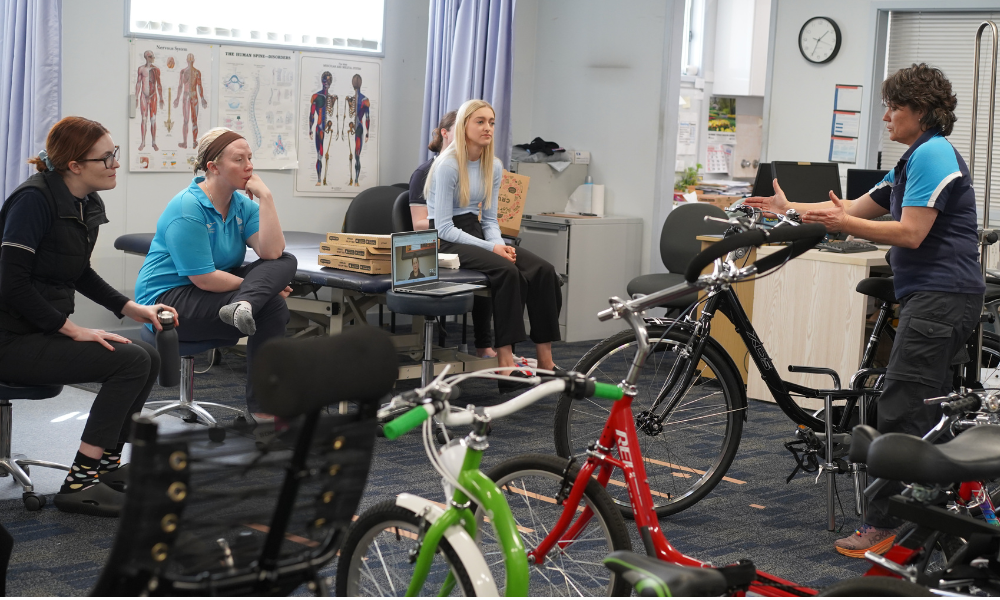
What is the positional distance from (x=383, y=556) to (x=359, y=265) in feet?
7.74

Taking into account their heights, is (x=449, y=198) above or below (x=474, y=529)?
above

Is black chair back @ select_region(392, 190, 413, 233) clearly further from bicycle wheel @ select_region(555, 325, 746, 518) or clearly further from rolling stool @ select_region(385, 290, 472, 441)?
bicycle wheel @ select_region(555, 325, 746, 518)

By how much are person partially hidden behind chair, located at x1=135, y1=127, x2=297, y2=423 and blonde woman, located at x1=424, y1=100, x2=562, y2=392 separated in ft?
3.36

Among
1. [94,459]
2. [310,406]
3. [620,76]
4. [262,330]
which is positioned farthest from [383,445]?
[620,76]

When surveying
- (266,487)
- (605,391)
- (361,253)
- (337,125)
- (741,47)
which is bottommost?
(266,487)

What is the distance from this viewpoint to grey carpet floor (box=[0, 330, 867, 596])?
8.86 feet

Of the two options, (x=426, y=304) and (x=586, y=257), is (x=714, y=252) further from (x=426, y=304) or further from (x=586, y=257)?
(x=586, y=257)

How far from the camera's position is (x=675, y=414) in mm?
3162

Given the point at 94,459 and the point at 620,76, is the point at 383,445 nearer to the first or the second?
the point at 94,459

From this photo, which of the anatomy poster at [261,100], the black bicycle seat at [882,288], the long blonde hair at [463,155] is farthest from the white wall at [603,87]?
the black bicycle seat at [882,288]

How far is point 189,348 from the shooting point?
3.72 metres

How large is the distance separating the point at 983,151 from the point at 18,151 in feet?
19.4

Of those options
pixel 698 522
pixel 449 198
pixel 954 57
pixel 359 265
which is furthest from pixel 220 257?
pixel 954 57

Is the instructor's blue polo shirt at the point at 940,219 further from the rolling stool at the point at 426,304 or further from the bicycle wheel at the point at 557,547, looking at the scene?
the rolling stool at the point at 426,304
